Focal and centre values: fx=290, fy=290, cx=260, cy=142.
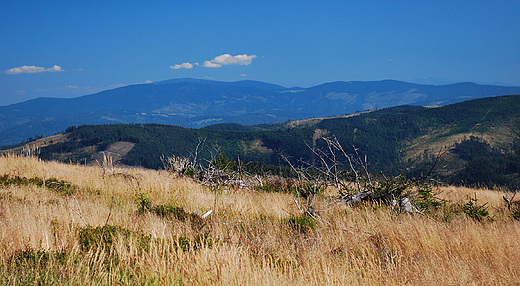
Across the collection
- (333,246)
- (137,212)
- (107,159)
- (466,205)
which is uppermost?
(107,159)

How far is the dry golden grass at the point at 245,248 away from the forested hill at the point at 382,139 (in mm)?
98085

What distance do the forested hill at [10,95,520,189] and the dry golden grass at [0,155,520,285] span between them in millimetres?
98085

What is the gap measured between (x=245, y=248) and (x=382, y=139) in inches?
6466

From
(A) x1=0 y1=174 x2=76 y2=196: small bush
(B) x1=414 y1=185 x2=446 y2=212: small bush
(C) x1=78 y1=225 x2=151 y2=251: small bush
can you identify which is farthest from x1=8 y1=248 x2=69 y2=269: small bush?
(B) x1=414 y1=185 x2=446 y2=212: small bush

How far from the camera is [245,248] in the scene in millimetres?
3869

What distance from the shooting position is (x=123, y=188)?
7.58m

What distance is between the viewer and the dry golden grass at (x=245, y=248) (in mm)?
2955

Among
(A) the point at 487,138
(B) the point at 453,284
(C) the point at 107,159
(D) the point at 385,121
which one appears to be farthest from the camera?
(D) the point at 385,121

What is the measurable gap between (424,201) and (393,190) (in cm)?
Result: 130

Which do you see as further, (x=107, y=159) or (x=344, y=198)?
(x=107, y=159)

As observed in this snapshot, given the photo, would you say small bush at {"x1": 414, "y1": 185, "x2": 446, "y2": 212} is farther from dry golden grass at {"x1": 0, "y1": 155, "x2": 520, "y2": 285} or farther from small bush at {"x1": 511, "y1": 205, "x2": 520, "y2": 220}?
small bush at {"x1": 511, "y1": 205, "x2": 520, "y2": 220}

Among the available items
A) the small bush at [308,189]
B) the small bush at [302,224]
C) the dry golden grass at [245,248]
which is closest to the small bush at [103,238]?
the dry golden grass at [245,248]

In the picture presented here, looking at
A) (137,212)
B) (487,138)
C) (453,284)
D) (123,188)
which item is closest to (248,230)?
(137,212)

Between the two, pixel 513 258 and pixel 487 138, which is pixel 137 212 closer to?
pixel 513 258
